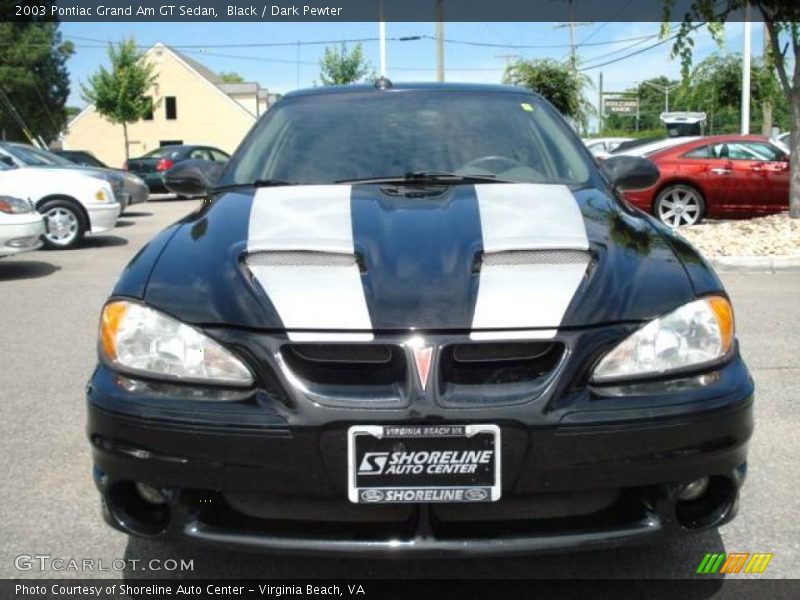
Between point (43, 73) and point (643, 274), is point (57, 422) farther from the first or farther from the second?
point (43, 73)

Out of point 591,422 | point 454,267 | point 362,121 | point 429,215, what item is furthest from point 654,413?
point 362,121

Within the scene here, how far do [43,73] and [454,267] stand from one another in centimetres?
6627

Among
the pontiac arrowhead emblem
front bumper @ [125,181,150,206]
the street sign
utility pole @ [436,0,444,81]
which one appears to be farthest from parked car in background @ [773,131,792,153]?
the street sign

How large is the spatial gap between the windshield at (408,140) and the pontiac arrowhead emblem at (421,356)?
4.34 ft

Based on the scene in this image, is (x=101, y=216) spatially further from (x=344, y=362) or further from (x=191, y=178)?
(x=344, y=362)

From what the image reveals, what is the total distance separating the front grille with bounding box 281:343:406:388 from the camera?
7.09 feet

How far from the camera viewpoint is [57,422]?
4223mm

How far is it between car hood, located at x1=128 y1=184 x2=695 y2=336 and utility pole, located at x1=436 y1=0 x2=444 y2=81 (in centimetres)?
2935

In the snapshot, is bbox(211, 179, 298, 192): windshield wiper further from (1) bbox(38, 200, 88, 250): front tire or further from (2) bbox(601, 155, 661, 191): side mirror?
(1) bbox(38, 200, 88, 250): front tire

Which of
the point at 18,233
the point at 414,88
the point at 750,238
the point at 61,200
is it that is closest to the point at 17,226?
the point at 18,233

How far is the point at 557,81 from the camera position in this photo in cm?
3133

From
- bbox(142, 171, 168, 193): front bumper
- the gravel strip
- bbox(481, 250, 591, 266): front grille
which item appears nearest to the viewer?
bbox(481, 250, 591, 266): front grille

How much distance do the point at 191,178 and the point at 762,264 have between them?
6870 mm

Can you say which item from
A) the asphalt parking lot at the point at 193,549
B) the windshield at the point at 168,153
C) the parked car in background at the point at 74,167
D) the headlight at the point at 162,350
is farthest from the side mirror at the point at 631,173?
the windshield at the point at 168,153
